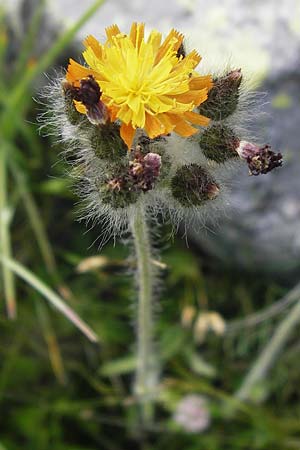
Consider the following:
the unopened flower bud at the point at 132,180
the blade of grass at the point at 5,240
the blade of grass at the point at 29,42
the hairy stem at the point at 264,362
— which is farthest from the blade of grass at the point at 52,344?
the unopened flower bud at the point at 132,180

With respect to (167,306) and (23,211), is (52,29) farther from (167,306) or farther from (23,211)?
(167,306)

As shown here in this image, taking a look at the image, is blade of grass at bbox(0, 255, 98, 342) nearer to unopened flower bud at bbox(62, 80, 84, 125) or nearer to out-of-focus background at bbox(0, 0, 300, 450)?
out-of-focus background at bbox(0, 0, 300, 450)

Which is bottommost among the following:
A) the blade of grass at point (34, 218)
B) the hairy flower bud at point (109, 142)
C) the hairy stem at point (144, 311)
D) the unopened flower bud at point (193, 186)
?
the hairy stem at point (144, 311)

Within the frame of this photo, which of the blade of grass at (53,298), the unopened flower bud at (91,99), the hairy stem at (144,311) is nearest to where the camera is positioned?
the unopened flower bud at (91,99)

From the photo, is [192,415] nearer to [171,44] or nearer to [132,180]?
[132,180]

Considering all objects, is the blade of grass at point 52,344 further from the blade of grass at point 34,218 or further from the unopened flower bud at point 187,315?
the unopened flower bud at point 187,315

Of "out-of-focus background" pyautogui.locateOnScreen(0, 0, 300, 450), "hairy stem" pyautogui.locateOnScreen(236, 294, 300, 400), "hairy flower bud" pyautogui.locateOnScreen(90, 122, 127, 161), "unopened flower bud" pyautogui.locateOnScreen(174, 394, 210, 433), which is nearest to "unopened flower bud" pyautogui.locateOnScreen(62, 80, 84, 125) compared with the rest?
"hairy flower bud" pyautogui.locateOnScreen(90, 122, 127, 161)
